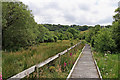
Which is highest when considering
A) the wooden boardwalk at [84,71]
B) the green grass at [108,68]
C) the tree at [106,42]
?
the tree at [106,42]

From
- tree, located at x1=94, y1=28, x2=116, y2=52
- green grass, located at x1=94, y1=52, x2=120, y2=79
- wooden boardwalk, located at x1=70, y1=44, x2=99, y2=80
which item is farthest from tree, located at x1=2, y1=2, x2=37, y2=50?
green grass, located at x1=94, y1=52, x2=120, y2=79

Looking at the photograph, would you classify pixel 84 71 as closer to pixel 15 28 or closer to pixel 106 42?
pixel 106 42

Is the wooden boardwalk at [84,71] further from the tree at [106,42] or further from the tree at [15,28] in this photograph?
the tree at [15,28]

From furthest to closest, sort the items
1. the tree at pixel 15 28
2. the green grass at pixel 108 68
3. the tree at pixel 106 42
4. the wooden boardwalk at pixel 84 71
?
the tree at pixel 15 28 → the tree at pixel 106 42 → the green grass at pixel 108 68 → the wooden boardwalk at pixel 84 71

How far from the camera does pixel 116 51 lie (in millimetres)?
16016

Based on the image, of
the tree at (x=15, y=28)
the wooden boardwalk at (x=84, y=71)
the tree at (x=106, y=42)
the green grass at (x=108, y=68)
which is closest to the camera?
the wooden boardwalk at (x=84, y=71)

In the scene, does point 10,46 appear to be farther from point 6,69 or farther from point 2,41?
point 6,69

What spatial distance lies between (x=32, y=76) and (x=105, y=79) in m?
3.28

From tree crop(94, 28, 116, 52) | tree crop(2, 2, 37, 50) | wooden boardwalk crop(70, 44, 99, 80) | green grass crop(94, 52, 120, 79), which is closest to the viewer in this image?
wooden boardwalk crop(70, 44, 99, 80)

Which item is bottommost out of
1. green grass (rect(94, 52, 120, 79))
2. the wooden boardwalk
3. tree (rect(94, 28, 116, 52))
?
the wooden boardwalk

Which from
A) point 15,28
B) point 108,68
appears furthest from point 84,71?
point 15,28

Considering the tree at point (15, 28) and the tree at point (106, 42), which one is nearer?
the tree at point (106, 42)

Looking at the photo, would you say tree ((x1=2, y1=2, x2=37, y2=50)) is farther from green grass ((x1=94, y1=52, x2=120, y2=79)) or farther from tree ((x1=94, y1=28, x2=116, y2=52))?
green grass ((x1=94, y1=52, x2=120, y2=79))

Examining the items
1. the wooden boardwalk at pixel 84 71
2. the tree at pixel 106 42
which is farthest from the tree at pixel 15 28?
the wooden boardwalk at pixel 84 71
